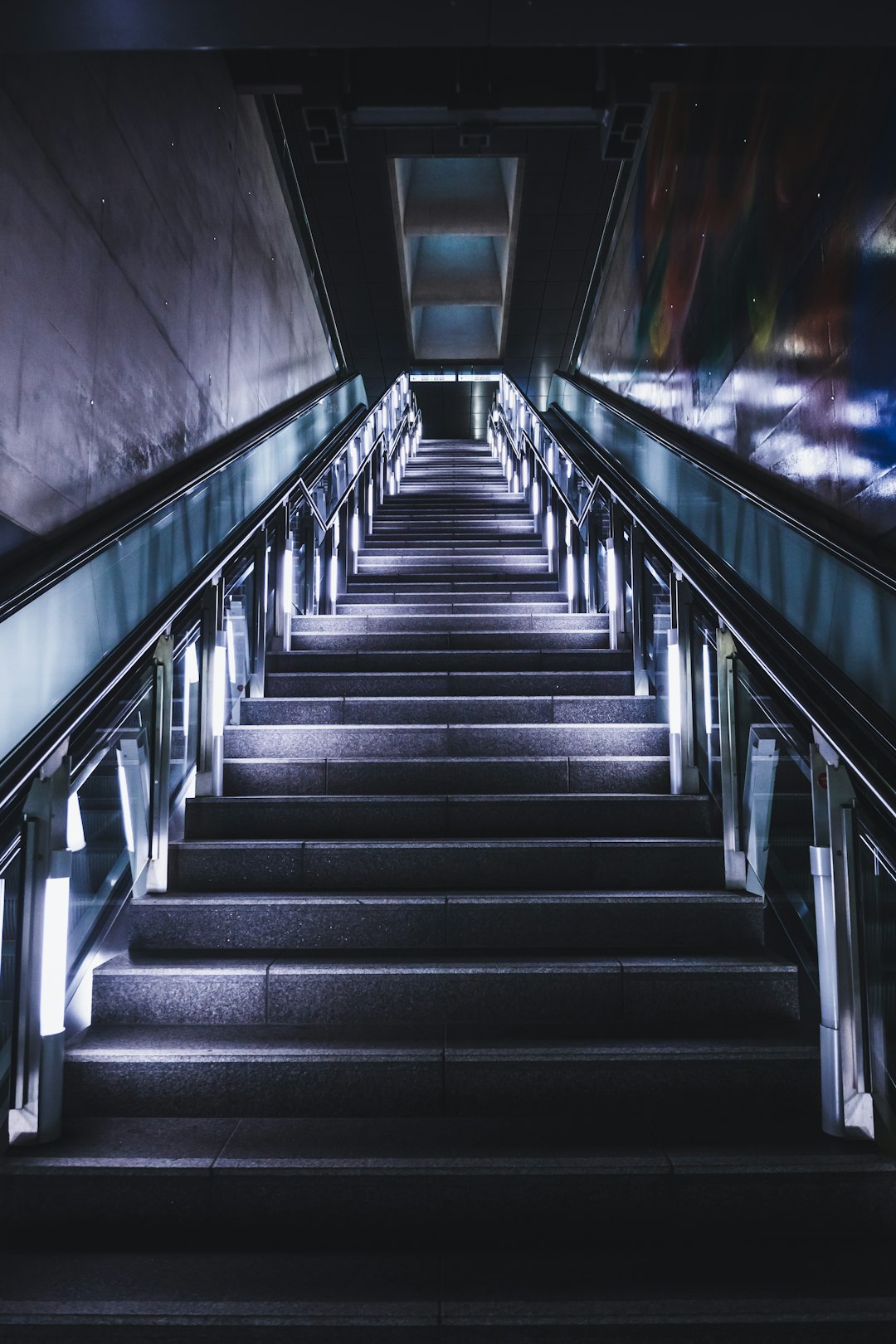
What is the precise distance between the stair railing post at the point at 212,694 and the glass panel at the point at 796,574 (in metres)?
2.41

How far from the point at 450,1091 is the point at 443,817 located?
1.19 metres

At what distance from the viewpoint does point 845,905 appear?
221 centimetres

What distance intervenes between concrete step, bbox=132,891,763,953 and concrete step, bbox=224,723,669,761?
1.08 meters

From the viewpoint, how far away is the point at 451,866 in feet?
10.1

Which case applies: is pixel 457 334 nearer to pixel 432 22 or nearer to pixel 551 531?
pixel 551 531

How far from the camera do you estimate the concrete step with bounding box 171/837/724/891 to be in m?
3.08

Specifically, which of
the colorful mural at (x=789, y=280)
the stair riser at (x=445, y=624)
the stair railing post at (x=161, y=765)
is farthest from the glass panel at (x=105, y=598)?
the colorful mural at (x=789, y=280)

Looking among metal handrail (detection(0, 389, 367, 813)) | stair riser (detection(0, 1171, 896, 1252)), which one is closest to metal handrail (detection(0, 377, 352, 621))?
metal handrail (detection(0, 389, 367, 813))

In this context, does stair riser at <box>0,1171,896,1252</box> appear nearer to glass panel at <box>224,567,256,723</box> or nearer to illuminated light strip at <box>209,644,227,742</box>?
illuminated light strip at <box>209,644,227,742</box>

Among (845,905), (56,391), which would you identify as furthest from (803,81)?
(845,905)

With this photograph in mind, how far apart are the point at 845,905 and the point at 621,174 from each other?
10.4 m

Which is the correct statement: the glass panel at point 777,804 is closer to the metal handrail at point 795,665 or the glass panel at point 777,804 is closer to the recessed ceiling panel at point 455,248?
the metal handrail at point 795,665

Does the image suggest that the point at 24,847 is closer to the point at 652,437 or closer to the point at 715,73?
the point at 652,437

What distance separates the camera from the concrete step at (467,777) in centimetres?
363
